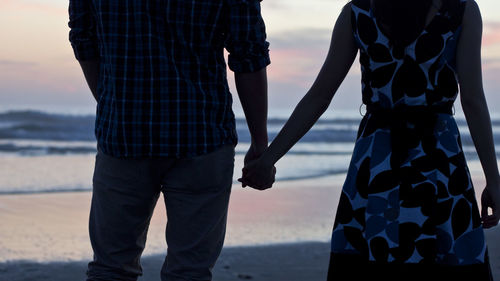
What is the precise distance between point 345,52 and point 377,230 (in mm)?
571

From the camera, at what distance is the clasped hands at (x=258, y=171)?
2594 mm

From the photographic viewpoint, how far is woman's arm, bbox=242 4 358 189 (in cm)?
236

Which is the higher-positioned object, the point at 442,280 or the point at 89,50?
the point at 89,50

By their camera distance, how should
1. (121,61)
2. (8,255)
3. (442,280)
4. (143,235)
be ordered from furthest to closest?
(8,255), (143,235), (121,61), (442,280)

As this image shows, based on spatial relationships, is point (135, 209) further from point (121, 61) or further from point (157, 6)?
point (157, 6)

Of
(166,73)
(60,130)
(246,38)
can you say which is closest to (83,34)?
(166,73)

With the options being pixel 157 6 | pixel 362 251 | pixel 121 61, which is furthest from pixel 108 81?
pixel 362 251

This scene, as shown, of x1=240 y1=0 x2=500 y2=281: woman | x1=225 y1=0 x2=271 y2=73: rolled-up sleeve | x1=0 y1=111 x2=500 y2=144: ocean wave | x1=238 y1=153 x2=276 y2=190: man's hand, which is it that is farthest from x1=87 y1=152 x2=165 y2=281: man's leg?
x1=0 y1=111 x2=500 y2=144: ocean wave

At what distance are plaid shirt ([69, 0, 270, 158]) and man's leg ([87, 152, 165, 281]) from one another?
71 mm

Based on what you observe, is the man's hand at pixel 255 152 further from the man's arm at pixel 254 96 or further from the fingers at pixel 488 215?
the fingers at pixel 488 215

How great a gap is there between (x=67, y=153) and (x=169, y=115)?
11.0m

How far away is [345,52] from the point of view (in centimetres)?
236

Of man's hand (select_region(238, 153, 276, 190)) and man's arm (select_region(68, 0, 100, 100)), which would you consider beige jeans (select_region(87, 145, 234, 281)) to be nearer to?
man's hand (select_region(238, 153, 276, 190))

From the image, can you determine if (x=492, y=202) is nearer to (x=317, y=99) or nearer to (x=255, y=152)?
(x=317, y=99)
